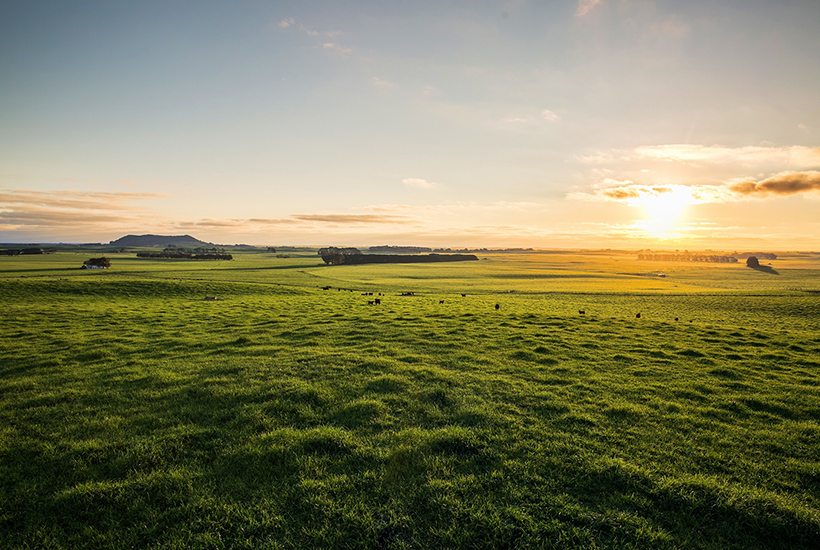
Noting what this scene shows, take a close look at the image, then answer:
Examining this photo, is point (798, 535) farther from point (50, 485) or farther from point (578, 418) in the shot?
point (50, 485)

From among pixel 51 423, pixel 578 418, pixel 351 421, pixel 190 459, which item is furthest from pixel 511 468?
pixel 51 423

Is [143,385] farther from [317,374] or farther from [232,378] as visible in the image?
[317,374]

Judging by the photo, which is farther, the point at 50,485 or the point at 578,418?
the point at 578,418

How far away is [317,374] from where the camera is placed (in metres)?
11.7

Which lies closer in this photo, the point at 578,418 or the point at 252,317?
the point at 578,418

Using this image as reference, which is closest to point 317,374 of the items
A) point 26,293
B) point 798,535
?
point 798,535

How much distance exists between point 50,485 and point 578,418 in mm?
10977

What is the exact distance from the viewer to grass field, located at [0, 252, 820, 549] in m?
5.27

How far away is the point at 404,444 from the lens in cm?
734

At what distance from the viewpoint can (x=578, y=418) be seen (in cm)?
873

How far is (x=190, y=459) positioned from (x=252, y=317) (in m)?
17.5

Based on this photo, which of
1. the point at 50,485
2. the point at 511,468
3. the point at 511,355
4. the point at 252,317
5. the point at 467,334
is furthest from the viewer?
the point at 252,317

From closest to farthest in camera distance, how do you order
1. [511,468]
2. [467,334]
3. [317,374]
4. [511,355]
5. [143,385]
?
[511,468] < [143,385] < [317,374] < [511,355] < [467,334]

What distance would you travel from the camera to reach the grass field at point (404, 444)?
5.27 meters
